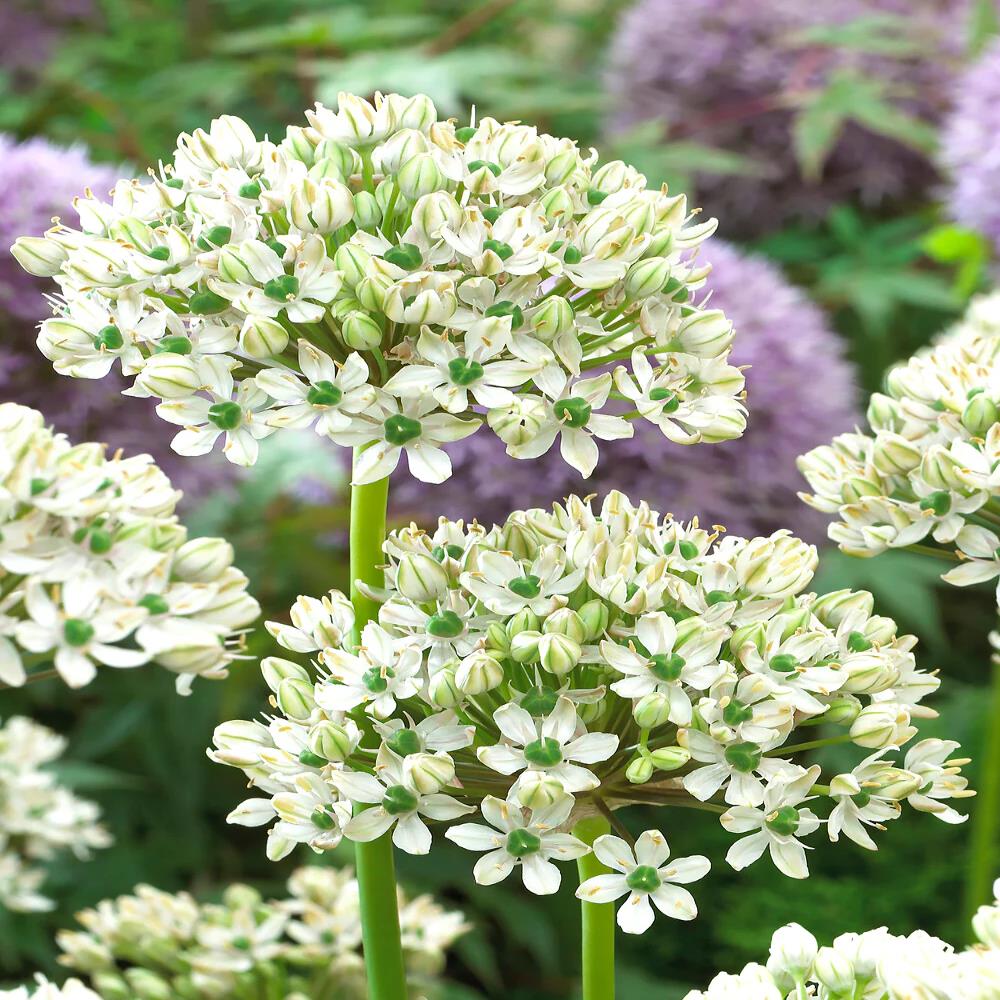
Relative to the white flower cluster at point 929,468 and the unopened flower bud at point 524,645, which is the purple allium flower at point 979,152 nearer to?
the white flower cluster at point 929,468

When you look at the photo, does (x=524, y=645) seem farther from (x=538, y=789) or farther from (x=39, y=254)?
(x=39, y=254)

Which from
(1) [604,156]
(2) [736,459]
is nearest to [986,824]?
(2) [736,459]

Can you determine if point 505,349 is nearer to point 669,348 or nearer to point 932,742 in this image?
point 669,348

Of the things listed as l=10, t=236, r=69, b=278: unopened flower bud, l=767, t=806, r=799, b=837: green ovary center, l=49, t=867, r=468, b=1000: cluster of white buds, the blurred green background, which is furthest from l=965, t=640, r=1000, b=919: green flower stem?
l=10, t=236, r=69, b=278: unopened flower bud

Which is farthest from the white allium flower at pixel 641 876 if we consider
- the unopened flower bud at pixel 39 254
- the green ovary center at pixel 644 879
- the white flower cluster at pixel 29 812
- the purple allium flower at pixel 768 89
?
the purple allium flower at pixel 768 89

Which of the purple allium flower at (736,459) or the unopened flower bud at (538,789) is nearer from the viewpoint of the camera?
the unopened flower bud at (538,789)

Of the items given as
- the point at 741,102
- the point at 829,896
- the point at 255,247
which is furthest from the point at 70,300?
the point at 741,102
